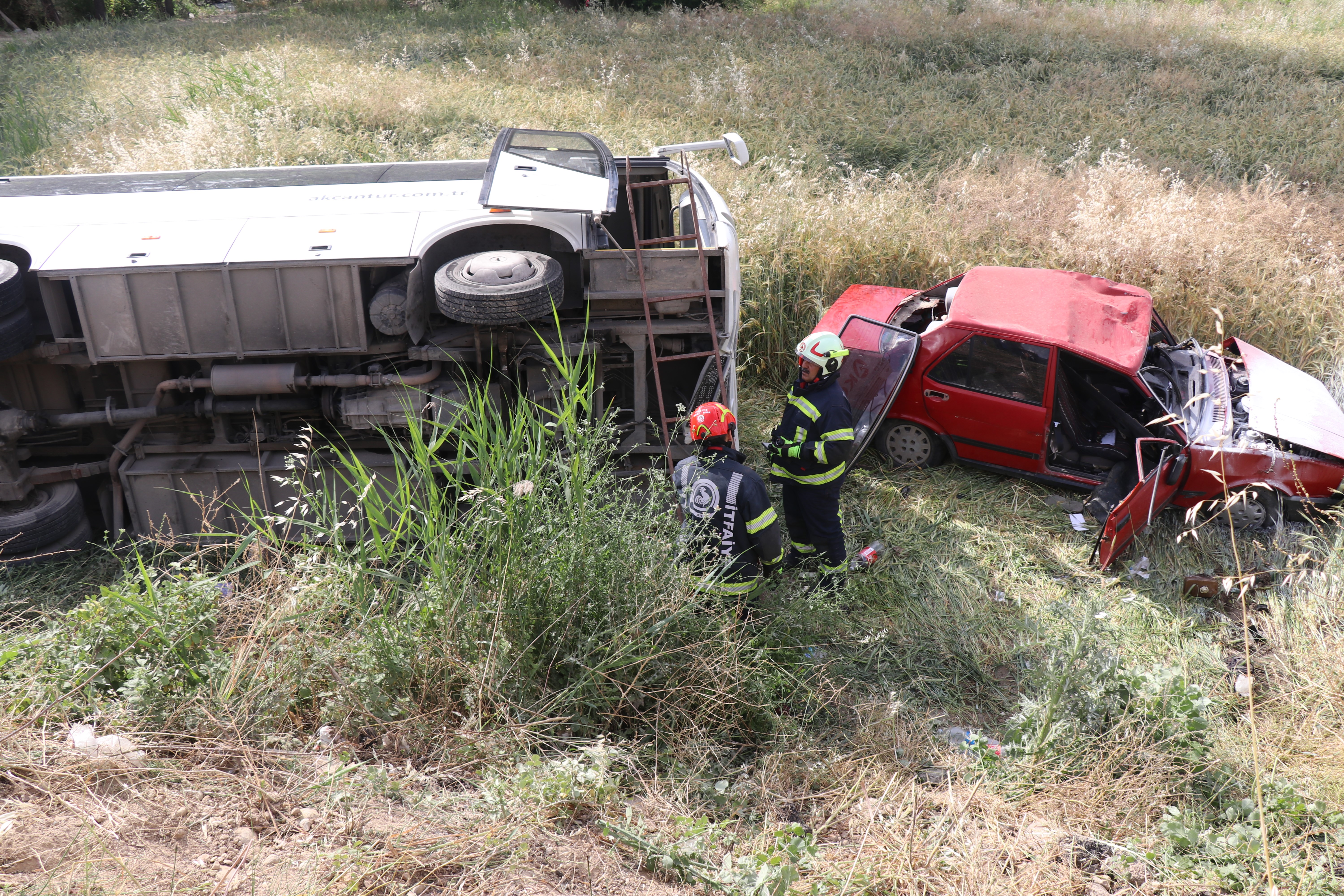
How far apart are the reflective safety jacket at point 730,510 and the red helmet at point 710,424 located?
91mm

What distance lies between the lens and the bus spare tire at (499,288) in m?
4.59

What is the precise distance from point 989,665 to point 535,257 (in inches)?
141

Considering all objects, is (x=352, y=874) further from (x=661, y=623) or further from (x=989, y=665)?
(x=989, y=665)

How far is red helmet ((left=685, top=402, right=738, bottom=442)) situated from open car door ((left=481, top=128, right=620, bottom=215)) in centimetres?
140

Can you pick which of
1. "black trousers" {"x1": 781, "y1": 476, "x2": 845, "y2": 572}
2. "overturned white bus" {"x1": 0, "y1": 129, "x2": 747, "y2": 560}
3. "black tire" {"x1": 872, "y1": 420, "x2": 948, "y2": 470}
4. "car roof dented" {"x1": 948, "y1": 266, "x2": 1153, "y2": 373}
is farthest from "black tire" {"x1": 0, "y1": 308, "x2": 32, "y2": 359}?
"car roof dented" {"x1": 948, "y1": 266, "x2": 1153, "y2": 373}

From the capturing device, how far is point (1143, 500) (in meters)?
5.37

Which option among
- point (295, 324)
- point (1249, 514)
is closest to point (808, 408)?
point (295, 324)

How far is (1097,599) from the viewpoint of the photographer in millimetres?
5258

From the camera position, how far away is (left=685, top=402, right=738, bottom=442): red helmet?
4.31m

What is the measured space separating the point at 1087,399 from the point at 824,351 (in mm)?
2955

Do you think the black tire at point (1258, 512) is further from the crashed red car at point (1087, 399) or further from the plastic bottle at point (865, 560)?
the plastic bottle at point (865, 560)

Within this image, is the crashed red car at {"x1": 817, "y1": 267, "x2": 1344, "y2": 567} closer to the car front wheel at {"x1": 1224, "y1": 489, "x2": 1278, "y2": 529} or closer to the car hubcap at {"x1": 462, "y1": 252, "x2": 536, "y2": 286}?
the car front wheel at {"x1": 1224, "y1": 489, "x2": 1278, "y2": 529}

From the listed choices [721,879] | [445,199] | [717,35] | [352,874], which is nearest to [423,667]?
[352,874]

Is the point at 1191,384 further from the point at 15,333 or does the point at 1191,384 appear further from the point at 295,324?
the point at 15,333
